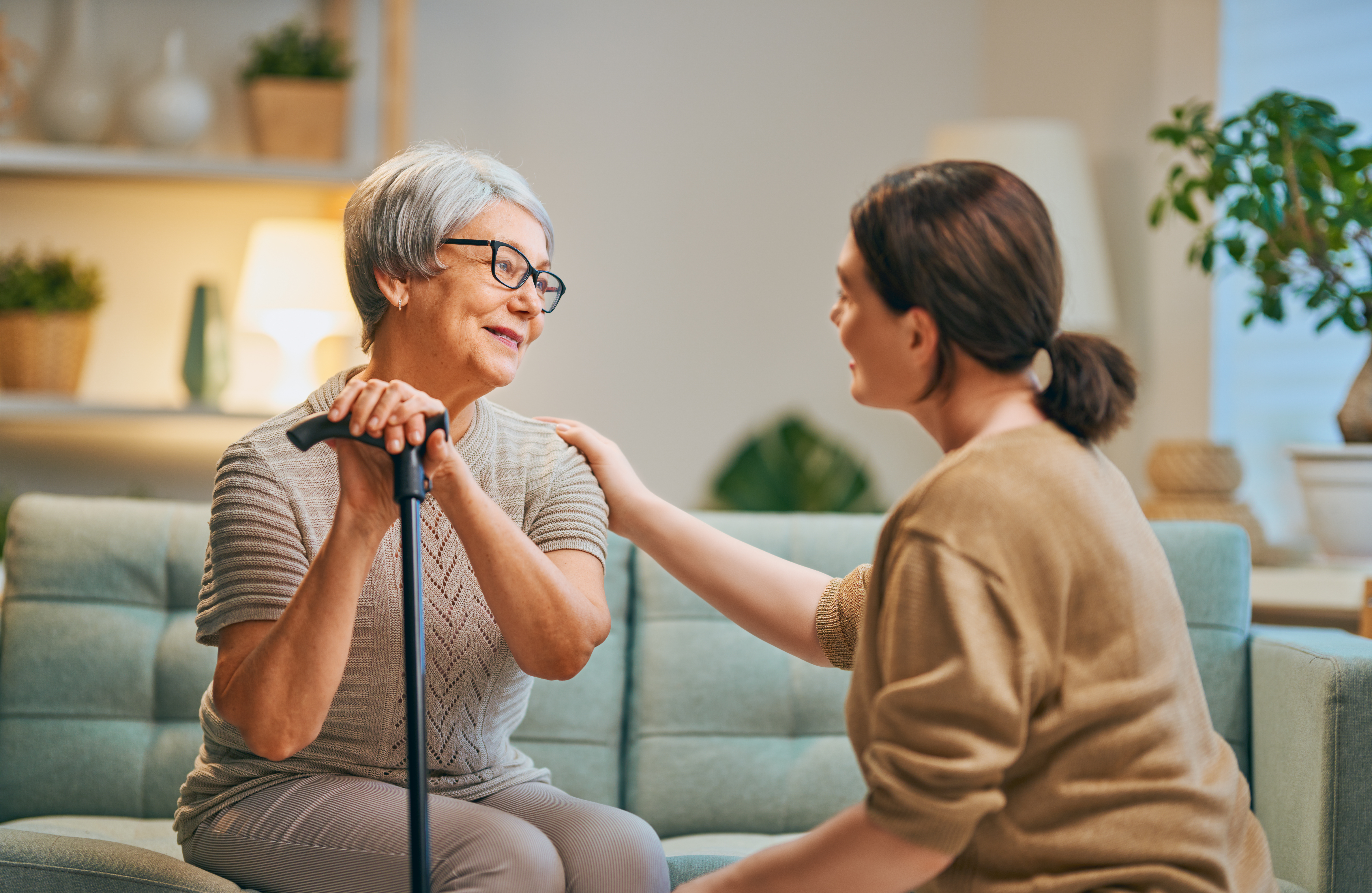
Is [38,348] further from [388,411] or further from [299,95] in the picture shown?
[388,411]

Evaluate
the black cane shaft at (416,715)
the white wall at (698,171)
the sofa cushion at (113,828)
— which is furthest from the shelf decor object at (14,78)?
the black cane shaft at (416,715)

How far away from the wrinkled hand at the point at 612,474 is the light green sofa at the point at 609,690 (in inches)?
14.0

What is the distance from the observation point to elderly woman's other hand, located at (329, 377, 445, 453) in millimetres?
1044

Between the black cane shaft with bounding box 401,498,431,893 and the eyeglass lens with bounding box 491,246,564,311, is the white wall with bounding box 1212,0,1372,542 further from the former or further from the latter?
the black cane shaft with bounding box 401,498,431,893

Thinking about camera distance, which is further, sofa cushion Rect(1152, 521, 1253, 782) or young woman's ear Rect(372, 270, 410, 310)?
sofa cushion Rect(1152, 521, 1253, 782)

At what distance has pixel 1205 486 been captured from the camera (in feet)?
7.36

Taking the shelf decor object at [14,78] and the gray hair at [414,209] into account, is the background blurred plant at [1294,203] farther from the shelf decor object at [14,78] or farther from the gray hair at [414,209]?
the shelf decor object at [14,78]

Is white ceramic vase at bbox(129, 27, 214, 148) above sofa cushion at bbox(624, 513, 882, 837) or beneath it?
above

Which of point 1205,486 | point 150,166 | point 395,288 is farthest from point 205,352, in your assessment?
point 1205,486

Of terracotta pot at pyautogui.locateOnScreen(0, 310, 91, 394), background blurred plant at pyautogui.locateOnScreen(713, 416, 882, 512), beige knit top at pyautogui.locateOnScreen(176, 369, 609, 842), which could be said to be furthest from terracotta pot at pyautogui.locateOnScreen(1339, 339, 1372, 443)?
terracotta pot at pyautogui.locateOnScreen(0, 310, 91, 394)

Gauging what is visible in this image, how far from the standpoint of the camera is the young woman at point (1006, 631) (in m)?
0.84

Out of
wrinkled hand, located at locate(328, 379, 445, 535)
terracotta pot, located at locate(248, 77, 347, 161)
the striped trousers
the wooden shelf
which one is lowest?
the striped trousers

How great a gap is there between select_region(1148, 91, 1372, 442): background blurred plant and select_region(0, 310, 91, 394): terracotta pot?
224 cm

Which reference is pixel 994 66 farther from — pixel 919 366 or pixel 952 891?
pixel 952 891
